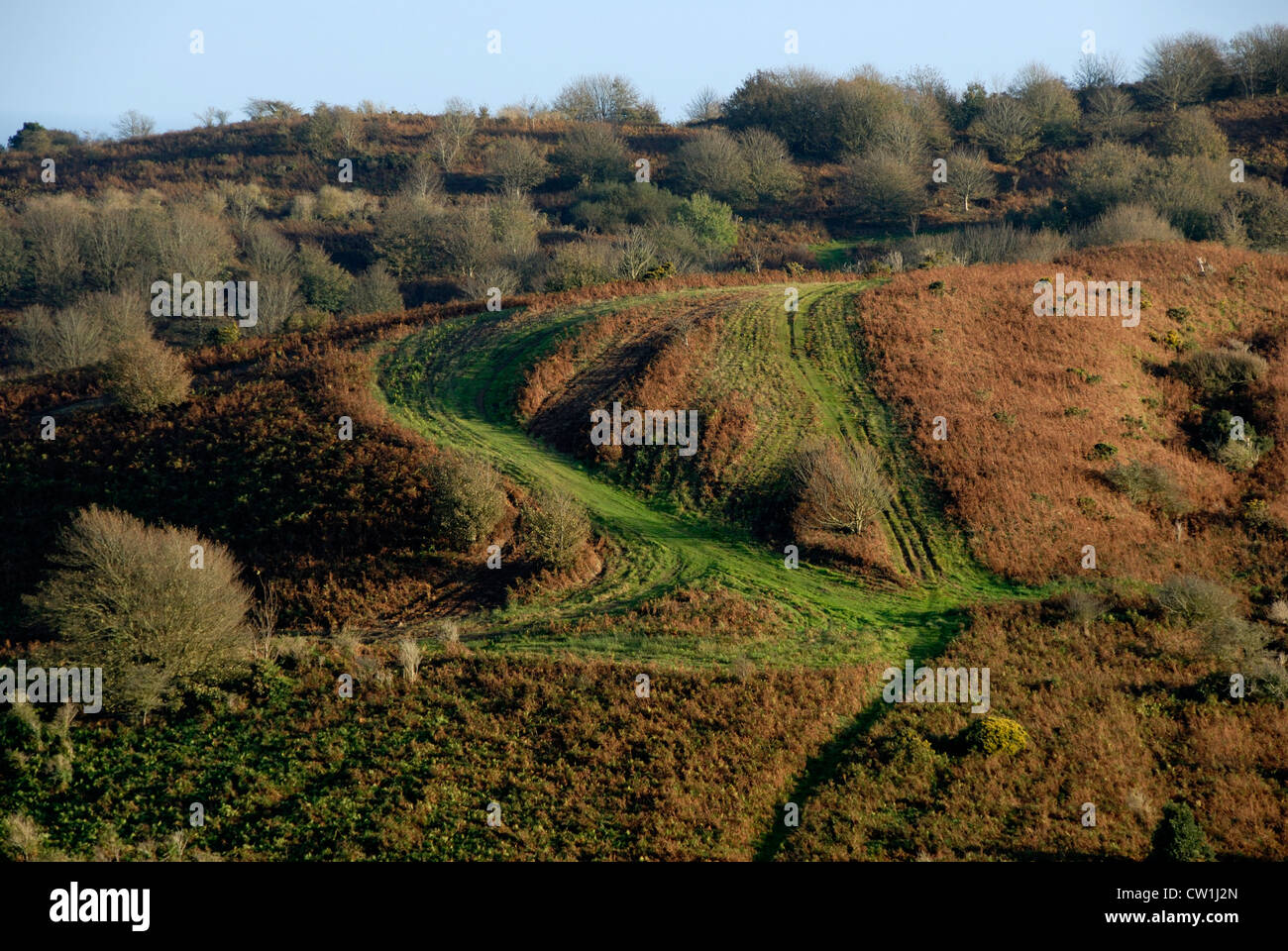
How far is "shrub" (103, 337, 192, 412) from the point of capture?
3778cm

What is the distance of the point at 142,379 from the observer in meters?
37.8

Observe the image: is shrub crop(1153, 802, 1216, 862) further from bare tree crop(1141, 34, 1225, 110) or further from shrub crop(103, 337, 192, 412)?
bare tree crop(1141, 34, 1225, 110)

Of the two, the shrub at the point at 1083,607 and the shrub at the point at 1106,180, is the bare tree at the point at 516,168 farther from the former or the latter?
the shrub at the point at 1083,607

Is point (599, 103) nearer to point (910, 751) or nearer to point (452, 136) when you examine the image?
point (452, 136)

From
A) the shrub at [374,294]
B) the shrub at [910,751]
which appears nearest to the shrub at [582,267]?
the shrub at [374,294]

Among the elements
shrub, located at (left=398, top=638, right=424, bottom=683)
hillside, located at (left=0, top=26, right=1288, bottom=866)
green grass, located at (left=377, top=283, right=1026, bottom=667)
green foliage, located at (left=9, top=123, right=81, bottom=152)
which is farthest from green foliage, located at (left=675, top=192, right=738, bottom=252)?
green foliage, located at (left=9, top=123, right=81, bottom=152)

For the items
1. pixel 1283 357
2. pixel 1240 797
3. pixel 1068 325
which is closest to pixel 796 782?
pixel 1240 797

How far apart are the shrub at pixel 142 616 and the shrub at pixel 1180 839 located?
2307cm

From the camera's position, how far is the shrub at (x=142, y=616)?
2319cm

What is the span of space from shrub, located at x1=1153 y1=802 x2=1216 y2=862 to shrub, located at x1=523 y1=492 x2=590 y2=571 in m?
17.9

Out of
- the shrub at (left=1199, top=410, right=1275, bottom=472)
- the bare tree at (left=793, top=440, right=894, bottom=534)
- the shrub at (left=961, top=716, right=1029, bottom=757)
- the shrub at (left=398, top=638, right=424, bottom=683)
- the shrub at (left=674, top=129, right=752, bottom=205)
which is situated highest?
the shrub at (left=674, top=129, right=752, bottom=205)

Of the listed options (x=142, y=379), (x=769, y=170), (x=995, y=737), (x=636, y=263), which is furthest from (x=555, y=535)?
(x=769, y=170)

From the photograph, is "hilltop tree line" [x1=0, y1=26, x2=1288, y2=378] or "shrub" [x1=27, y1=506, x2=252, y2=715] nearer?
"shrub" [x1=27, y1=506, x2=252, y2=715]

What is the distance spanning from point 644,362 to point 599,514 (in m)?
10.3
